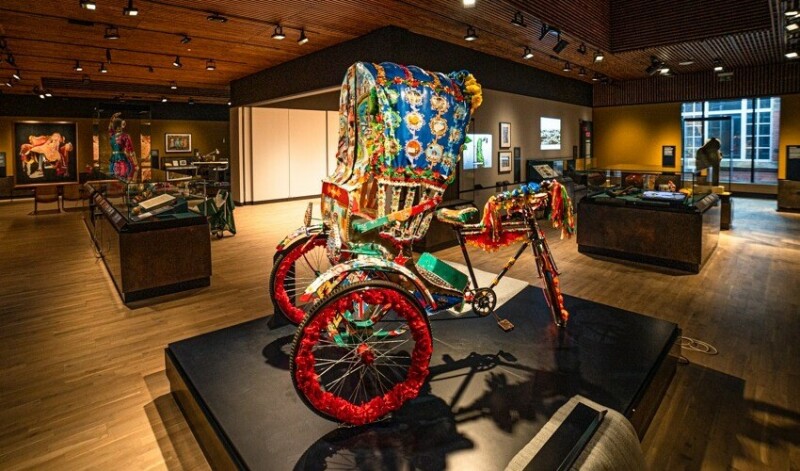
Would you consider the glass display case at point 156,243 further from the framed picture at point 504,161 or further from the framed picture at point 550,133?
the framed picture at point 550,133

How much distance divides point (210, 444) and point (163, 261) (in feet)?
10.7

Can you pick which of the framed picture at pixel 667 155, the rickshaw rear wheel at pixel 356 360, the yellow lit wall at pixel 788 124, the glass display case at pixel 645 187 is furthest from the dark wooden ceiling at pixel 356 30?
the rickshaw rear wheel at pixel 356 360

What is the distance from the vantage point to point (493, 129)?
948 cm

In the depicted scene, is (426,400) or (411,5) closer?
(426,400)

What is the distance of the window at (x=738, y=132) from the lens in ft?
44.3

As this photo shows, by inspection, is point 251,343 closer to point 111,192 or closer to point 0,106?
point 111,192

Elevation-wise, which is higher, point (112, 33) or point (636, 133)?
point (112, 33)

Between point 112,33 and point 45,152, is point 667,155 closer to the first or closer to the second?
point 112,33

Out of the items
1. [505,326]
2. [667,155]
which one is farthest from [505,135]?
[505,326]

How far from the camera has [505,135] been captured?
9.90 m

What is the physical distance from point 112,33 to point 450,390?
23.6 feet

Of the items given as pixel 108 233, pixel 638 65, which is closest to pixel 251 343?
pixel 108 233

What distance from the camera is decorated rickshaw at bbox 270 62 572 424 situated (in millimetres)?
2041

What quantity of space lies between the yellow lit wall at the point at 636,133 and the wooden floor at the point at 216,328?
270 inches
